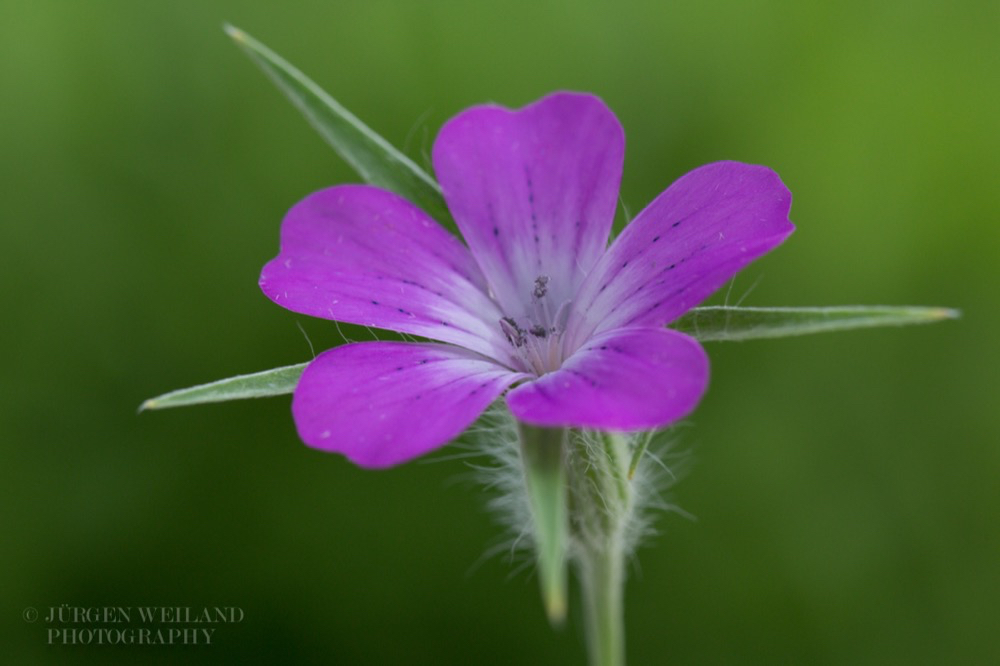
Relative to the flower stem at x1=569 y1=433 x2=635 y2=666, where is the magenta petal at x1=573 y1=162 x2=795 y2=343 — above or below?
above

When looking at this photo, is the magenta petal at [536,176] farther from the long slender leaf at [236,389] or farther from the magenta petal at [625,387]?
the long slender leaf at [236,389]

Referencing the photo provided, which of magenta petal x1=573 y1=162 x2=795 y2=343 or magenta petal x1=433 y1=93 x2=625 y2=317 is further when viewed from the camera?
magenta petal x1=433 y1=93 x2=625 y2=317

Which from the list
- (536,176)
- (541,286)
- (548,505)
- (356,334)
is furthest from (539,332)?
(356,334)

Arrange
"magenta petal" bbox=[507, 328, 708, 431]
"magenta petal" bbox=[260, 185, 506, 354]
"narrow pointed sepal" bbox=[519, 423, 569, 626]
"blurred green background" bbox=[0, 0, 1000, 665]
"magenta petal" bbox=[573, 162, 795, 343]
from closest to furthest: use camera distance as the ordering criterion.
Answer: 1. "narrow pointed sepal" bbox=[519, 423, 569, 626]
2. "magenta petal" bbox=[507, 328, 708, 431]
3. "magenta petal" bbox=[573, 162, 795, 343]
4. "magenta petal" bbox=[260, 185, 506, 354]
5. "blurred green background" bbox=[0, 0, 1000, 665]

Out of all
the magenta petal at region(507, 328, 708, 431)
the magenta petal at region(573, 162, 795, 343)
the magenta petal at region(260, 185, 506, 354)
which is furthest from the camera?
the magenta petal at region(260, 185, 506, 354)

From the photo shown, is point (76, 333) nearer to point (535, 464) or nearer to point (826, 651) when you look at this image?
point (535, 464)

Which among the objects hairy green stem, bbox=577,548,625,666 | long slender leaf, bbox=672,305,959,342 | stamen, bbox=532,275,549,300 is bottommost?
hairy green stem, bbox=577,548,625,666

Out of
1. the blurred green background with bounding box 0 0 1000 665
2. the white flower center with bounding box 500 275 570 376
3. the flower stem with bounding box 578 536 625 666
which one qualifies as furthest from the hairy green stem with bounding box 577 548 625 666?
the blurred green background with bounding box 0 0 1000 665

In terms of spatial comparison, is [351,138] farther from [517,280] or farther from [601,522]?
[601,522]

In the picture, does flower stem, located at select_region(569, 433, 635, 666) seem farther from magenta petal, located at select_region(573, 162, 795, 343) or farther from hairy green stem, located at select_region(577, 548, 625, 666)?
magenta petal, located at select_region(573, 162, 795, 343)
